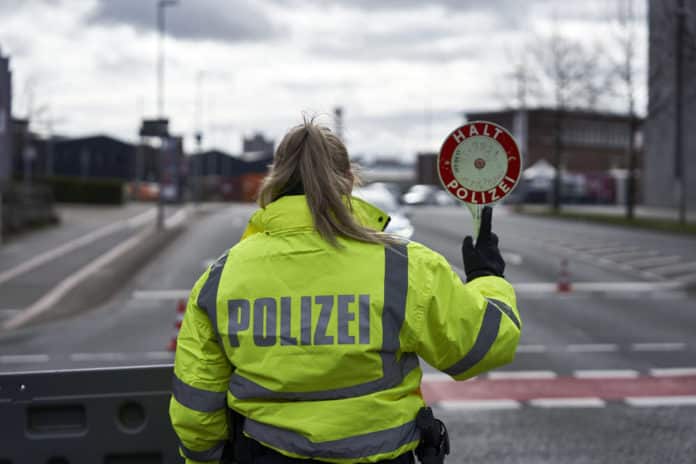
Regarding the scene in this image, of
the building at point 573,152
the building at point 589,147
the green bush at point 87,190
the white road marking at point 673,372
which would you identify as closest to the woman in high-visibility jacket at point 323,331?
the white road marking at point 673,372

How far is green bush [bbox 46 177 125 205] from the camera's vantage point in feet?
155

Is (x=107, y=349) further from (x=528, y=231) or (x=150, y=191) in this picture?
(x=150, y=191)

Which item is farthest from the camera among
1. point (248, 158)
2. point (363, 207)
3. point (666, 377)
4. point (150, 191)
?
point (248, 158)

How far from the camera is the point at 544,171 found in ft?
233

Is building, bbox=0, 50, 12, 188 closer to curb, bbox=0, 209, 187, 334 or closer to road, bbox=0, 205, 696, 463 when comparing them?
curb, bbox=0, 209, 187, 334

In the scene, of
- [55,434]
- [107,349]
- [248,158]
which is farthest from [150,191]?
[55,434]

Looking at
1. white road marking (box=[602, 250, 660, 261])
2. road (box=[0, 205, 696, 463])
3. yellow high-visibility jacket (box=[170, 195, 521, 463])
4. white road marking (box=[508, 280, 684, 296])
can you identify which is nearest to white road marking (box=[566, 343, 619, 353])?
road (box=[0, 205, 696, 463])

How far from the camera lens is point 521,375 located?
9.82 m

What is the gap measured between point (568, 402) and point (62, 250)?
59.2ft

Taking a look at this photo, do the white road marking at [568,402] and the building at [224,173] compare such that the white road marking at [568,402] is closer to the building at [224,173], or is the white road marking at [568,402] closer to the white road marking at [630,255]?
the white road marking at [630,255]

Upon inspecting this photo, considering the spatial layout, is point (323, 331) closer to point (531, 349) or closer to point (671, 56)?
point (531, 349)

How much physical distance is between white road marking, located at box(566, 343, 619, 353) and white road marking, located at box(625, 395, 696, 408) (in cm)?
275

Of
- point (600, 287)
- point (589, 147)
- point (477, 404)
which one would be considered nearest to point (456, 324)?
point (477, 404)

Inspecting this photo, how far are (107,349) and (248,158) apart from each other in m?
109
